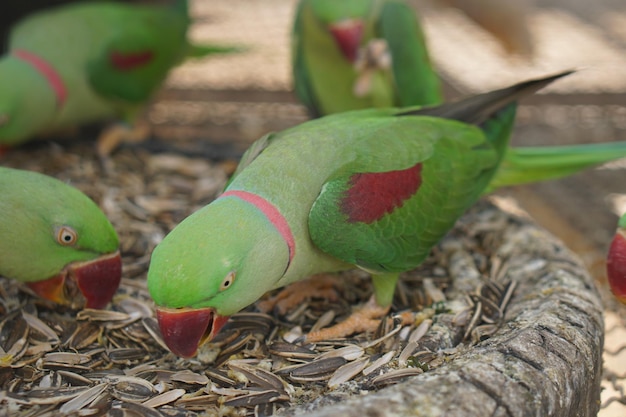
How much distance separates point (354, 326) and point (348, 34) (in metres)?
1.70

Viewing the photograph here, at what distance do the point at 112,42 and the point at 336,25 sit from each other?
1.23m

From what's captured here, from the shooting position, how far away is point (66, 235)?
6.97 feet

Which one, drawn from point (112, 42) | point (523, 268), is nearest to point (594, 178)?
point (523, 268)

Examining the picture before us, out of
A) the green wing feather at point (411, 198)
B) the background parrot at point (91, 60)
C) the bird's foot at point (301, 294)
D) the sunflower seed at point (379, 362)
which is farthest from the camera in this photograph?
the background parrot at point (91, 60)

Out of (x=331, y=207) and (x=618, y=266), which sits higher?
(x=331, y=207)

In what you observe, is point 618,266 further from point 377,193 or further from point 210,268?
point 210,268

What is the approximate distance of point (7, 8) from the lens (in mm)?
4445

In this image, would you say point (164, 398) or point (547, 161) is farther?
point (547, 161)

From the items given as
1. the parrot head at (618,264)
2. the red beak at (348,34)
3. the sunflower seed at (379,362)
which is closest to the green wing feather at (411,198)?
the sunflower seed at (379,362)

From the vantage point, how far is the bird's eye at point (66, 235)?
2.12m

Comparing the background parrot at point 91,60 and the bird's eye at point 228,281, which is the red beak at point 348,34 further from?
the bird's eye at point 228,281

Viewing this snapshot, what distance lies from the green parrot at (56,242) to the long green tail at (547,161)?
1.51m

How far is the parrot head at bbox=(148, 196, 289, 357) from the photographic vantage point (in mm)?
1729

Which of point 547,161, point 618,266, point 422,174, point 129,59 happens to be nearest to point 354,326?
point 422,174
